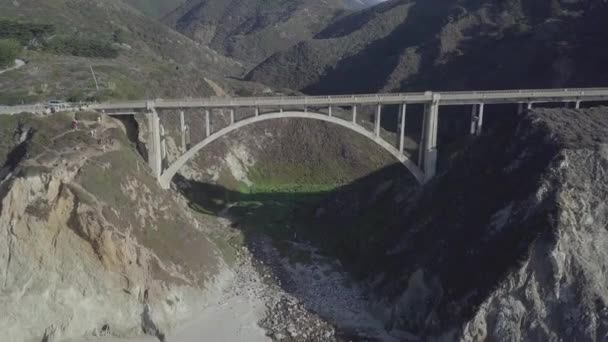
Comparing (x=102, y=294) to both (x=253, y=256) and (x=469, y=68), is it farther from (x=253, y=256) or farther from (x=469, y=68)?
(x=469, y=68)

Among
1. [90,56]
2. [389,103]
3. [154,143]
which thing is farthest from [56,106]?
[90,56]

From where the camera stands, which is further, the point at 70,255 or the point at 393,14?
the point at 393,14

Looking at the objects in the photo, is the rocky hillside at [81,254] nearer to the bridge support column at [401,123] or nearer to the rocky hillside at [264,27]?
the bridge support column at [401,123]

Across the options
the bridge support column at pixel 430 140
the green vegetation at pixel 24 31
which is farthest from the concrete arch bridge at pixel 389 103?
the green vegetation at pixel 24 31

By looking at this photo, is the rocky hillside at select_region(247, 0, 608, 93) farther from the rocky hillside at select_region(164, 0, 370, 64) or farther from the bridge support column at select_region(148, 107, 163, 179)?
the bridge support column at select_region(148, 107, 163, 179)

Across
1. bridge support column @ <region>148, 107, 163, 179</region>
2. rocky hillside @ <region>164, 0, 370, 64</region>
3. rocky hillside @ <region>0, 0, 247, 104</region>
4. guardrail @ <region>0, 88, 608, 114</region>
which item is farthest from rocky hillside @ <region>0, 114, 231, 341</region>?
rocky hillside @ <region>164, 0, 370, 64</region>

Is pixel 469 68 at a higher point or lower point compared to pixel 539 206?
higher

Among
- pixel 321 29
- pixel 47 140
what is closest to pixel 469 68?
pixel 47 140
